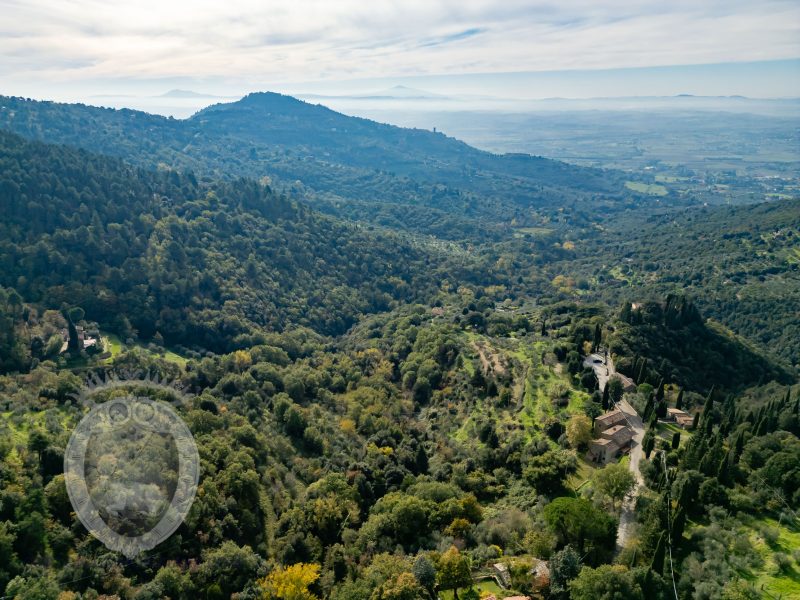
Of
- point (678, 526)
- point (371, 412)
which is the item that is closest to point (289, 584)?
point (678, 526)

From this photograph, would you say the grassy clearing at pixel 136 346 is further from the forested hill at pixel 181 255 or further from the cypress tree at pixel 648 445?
the cypress tree at pixel 648 445

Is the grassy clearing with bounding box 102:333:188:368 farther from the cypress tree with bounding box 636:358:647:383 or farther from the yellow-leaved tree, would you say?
the cypress tree with bounding box 636:358:647:383

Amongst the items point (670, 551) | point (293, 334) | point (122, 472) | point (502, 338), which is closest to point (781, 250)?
point (502, 338)

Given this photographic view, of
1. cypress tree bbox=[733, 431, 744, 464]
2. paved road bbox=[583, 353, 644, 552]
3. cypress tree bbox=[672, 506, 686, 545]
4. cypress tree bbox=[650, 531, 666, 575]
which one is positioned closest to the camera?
cypress tree bbox=[650, 531, 666, 575]

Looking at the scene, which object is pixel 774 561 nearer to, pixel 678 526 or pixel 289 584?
pixel 678 526

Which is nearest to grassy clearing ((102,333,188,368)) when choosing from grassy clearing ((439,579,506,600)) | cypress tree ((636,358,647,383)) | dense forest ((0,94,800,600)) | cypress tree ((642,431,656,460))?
dense forest ((0,94,800,600))

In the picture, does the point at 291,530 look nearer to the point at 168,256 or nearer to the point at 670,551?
the point at 670,551

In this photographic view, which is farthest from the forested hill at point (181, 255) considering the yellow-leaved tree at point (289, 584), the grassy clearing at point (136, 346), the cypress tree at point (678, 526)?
the cypress tree at point (678, 526)
